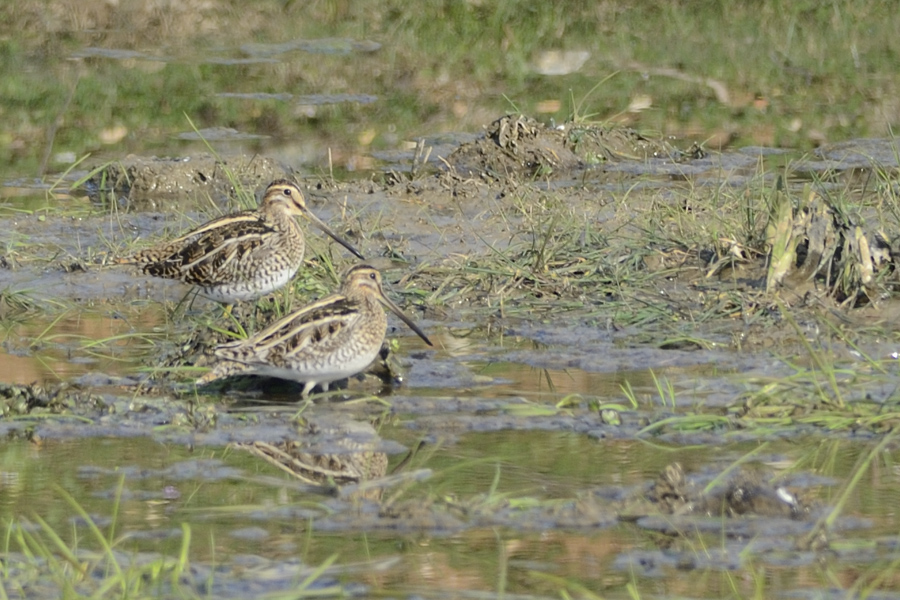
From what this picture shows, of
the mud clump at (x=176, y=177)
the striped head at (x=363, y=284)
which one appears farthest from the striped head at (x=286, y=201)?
the mud clump at (x=176, y=177)

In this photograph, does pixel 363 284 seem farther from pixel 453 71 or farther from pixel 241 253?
pixel 453 71

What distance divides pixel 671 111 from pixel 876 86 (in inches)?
70.5

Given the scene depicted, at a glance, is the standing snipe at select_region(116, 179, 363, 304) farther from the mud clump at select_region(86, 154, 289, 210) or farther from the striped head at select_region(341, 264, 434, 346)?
the mud clump at select_region(86, 154, 289, 210)

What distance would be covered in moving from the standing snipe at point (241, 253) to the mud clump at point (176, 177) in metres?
2.44

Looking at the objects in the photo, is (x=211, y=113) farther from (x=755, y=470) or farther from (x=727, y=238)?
(x=755, y=470)

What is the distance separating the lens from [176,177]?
10188 millimetres

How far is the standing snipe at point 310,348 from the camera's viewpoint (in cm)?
591

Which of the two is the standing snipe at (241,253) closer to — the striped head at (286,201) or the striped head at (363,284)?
the striped head at (286,201)

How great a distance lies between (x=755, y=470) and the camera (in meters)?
4.85

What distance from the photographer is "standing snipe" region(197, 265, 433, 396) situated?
5.91 meters

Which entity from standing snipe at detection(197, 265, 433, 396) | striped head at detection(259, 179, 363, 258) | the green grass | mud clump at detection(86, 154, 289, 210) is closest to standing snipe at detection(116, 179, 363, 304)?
striped head at detection(259, 179, 363, 258)

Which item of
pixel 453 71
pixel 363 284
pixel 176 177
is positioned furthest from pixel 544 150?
pixel 363 284

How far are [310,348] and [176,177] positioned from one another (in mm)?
4532

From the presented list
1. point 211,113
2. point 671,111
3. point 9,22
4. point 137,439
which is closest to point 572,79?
point 671,111
